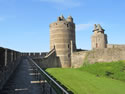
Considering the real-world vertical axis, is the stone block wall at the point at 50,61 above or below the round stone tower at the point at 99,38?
below

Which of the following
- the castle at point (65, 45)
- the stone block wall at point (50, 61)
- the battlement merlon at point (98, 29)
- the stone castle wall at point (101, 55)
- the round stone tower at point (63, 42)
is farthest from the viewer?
the battlement merlon at point (98, 29)

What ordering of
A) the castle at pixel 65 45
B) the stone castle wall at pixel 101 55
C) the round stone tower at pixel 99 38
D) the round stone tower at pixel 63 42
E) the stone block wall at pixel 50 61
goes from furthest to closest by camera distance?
1. the round stone tower at pixel 99 38
2. the round stone tower at pixel 63 42
3. the castle at pixel 65 45
4. the stone block wall at pixel 50 61
5. the stone castle wall at pixel 101 55

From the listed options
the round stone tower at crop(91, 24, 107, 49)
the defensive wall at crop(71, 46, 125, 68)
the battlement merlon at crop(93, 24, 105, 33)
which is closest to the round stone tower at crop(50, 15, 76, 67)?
the defensive wall at crop(71, 46, 125, 68)

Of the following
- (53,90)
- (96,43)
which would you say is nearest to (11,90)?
(53,90)

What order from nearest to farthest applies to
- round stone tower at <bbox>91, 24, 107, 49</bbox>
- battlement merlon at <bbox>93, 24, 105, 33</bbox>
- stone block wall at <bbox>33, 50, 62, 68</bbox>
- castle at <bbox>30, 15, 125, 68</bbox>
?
stone block wall at <bbox>33, 50, 62, 68</bbox>, castle at <bbox>30, 15, 125, 68</bbox>, round stone tower at <bbox>91, 24, 107, 49</bbox>, battlement merlon at <bbox>93, 24, 105, 33</bbox>

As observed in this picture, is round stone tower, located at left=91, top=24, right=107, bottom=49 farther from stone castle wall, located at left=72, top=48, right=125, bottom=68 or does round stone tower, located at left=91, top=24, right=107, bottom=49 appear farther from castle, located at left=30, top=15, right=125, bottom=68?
stone castle wall, located at left=72, top=48, right=125, bottom=68

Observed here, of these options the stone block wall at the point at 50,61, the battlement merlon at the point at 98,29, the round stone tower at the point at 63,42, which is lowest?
the stone block wall at the point at 50,61

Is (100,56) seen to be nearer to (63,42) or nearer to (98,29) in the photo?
(63,42)

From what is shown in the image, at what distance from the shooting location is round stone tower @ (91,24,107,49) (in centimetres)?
Result: 3456

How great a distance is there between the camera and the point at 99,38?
3478 cm

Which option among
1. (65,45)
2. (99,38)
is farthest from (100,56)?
(99,38)

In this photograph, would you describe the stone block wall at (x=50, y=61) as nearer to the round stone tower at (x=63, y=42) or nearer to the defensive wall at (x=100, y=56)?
the round stone tower at (x=63, y=42)

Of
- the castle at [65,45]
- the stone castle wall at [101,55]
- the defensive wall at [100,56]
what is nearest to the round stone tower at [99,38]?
the castle at [65,45]

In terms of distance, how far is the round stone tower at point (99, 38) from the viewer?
113ft
